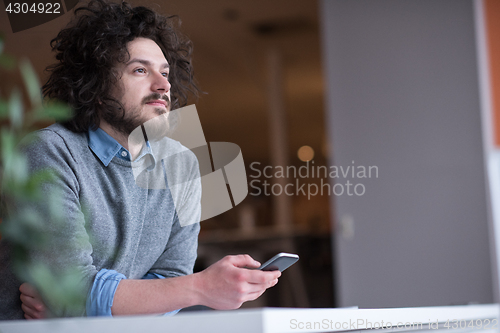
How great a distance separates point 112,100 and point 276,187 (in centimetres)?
67

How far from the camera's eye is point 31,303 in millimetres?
863

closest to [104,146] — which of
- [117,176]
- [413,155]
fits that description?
[117,176]

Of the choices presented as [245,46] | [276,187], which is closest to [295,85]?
[245,46]

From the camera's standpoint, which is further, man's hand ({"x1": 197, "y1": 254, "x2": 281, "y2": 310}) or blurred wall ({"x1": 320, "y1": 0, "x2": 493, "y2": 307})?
blurred wall ({"x1": 320, "y1": 0, "x2": 493, "y2": 307})

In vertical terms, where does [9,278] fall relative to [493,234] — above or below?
above

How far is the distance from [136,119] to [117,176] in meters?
0.13

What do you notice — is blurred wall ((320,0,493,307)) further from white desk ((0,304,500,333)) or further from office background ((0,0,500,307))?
white desk ((0,304,500,333))

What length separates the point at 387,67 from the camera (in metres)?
2.46

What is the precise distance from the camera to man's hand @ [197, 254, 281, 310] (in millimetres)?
751

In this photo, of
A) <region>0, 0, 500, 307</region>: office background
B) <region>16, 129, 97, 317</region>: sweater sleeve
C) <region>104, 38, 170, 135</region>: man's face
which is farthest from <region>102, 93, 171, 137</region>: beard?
<region>0, 0, 500, 307</region>: office background

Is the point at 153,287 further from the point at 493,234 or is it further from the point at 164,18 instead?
the point at 493,234

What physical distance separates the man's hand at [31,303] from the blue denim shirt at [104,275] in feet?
0.45

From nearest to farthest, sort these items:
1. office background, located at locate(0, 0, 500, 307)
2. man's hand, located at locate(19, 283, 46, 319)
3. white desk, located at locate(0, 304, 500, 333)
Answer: white desk, located at locate(0, 304, 500, 333) → man's hand, located at locate(19, 283, 46, 319) → office background, located at locate(0, 0, 500, 307)

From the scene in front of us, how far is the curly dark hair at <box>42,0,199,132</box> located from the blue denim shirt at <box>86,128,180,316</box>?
0.04m
